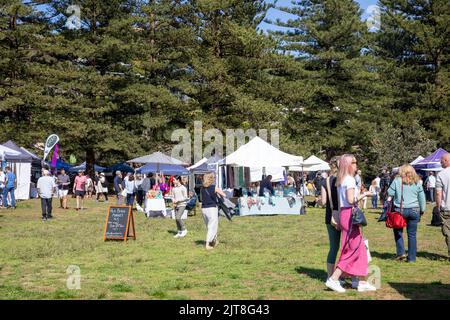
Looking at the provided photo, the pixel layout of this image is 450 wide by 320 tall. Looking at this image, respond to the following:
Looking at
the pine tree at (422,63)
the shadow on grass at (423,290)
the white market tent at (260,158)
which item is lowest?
the shadow on grass at (423,290)

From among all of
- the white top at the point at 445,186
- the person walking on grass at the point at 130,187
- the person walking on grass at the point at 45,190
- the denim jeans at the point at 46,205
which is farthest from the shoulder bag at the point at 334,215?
the person walking on grass at the point at 130,187

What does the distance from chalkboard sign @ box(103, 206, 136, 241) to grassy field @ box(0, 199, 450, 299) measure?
288mm

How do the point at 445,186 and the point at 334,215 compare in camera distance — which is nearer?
the point at 334,215

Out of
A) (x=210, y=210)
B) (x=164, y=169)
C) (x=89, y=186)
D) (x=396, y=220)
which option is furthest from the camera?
(x=164, y=169)

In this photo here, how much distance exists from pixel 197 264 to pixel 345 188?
3.52 metres

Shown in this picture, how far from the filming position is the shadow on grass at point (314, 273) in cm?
914

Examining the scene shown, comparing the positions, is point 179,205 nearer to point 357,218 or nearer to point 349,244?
point 349,244

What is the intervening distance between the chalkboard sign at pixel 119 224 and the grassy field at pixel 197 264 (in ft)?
0.95

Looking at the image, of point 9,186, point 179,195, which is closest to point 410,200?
point 179,195

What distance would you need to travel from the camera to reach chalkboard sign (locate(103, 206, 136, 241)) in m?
14.0

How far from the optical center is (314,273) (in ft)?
31.2

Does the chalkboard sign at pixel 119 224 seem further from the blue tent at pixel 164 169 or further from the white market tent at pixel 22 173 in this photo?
the blue tent at pixel 164 169

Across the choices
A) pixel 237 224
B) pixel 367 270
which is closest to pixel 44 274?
pixel 367 270

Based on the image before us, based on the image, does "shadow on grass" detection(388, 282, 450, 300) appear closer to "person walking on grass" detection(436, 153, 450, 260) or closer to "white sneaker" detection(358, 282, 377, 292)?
"white sneaker" detection(358, 282, 377, 292)
